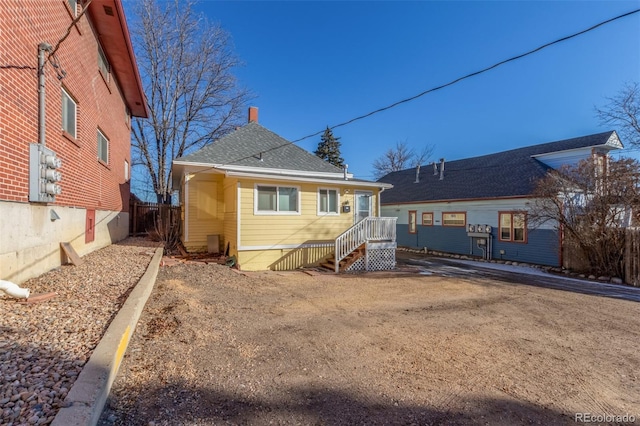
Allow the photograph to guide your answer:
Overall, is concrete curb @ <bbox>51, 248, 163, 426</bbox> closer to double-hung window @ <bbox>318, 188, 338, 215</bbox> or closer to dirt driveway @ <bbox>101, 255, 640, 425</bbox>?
dirt driveway @ <bbox>101, 255, 640, 425</bbox>

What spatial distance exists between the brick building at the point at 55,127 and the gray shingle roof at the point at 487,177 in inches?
610

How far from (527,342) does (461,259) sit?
11.4m

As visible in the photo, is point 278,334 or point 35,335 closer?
point 35,335

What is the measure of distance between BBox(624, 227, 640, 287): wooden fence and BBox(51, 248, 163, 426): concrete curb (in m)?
13.3

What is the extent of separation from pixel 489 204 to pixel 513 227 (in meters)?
1.53

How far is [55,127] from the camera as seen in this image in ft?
18.8

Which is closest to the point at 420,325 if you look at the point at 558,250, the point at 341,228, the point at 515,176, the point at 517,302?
the point at 517,302

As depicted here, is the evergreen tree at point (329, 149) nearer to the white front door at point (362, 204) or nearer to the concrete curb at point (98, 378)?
the white front door at point (362, 204)

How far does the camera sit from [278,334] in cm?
424

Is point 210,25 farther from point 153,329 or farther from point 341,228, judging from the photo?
point 153,329

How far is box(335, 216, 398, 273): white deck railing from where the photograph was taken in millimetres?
10188

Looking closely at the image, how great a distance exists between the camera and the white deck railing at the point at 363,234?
1019cm
